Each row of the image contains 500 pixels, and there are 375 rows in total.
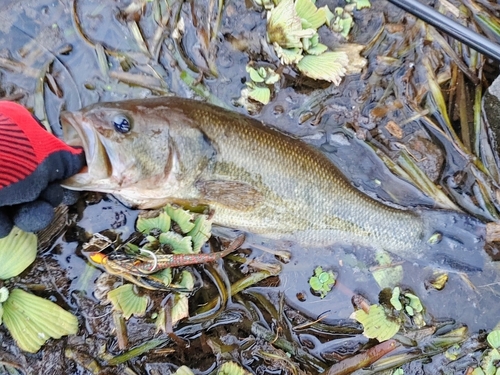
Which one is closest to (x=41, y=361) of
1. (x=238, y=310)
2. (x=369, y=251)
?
(x=238, y=310)

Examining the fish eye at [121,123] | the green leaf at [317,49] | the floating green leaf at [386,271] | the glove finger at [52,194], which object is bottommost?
the floating green leaf at [386,271]

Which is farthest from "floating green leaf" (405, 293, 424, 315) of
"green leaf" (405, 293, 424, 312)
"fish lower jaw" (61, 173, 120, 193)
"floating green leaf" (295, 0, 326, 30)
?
"fish lower jaw" (61, 173, 120, 193)

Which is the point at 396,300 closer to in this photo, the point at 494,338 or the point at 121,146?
the point at 494,338

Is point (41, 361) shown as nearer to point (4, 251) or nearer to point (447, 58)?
point (4, 251)

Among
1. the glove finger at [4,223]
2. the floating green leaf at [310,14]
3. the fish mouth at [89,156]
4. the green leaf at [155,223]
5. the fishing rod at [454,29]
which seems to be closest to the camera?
the glove finger at [4,223]

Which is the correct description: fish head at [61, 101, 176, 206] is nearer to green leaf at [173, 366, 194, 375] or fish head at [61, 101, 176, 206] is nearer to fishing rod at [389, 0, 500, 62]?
green leaf at [173, 366, 194, 375]

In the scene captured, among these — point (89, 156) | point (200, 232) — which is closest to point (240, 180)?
point (200, 232)

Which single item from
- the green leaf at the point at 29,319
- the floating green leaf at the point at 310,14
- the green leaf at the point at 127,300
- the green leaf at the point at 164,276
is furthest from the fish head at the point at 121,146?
the floating green leaf at the point at 310,14

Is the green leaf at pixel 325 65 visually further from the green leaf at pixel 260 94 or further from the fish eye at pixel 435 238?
the fish eye at pixel 435 238
